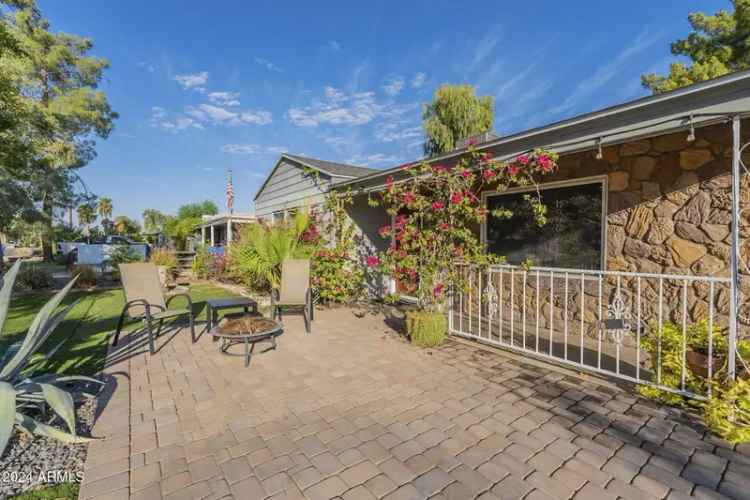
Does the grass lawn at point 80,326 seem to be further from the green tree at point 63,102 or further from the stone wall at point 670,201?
the green tree at point 63,102

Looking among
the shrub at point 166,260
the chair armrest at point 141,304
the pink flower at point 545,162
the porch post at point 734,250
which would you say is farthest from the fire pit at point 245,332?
the shrub at point 166,260

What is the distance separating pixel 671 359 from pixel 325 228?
6.39 metres

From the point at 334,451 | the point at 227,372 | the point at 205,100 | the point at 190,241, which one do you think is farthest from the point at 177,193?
the point at 334,451

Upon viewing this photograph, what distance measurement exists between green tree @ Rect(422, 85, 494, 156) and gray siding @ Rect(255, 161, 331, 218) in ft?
33.2

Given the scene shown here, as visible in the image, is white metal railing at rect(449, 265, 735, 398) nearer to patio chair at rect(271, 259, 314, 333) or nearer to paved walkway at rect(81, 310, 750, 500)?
paved walkway at rect(81, 310, 750, 500)

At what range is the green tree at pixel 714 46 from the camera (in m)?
9.85

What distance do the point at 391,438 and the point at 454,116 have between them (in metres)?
18.3

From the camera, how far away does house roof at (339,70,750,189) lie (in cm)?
261

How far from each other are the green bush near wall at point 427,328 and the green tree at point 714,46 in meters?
10.5

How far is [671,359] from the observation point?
2.99 m

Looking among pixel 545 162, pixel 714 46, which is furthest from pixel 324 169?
pixel 714 46

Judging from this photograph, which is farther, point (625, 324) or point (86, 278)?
point (86, 278)

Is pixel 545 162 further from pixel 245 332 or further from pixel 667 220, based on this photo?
pixel 245 332

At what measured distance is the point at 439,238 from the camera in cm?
450
